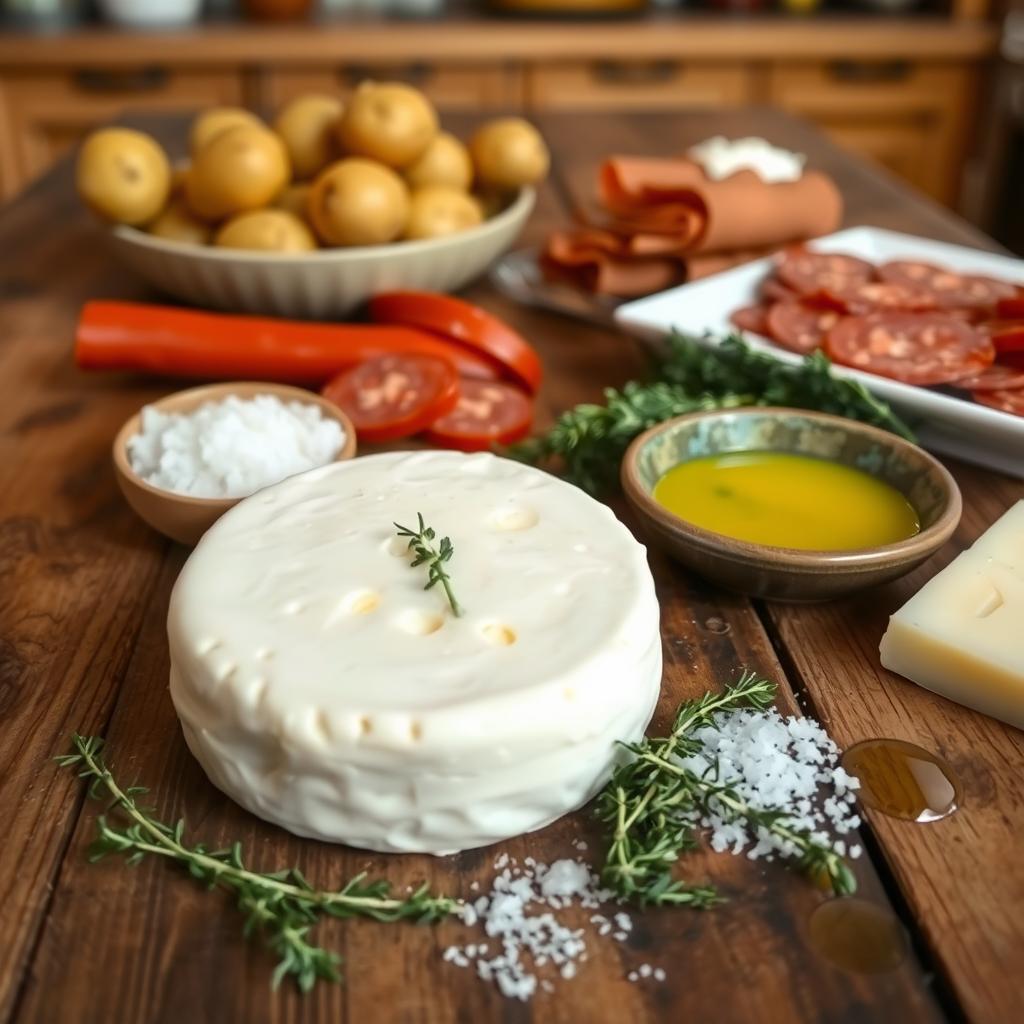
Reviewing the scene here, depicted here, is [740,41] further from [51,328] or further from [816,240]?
[51,328]

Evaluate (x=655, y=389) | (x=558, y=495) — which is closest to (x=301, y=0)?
(x=655, y=389)

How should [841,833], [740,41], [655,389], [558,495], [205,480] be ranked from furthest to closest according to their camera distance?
[740,41] → [655,389] → [205,480] → [558,495] → [841,833]

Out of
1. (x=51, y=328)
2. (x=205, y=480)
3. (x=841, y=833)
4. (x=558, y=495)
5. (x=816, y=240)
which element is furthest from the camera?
(x=816, y=240)

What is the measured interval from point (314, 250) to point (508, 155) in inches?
15.3

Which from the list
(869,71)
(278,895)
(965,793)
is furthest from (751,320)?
(869,71)

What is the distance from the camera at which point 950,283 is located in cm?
170

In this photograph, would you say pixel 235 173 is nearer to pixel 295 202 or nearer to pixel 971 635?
pixel 295 202

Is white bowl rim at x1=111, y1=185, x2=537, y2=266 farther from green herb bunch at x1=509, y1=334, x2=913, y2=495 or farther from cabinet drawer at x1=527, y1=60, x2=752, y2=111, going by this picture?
cabinet drawer at x1=527, y1=60, x2=752, y2=111

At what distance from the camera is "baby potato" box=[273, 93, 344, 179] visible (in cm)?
176

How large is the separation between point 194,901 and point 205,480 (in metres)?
0.51

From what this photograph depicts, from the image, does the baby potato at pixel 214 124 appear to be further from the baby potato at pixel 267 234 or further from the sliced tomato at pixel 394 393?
the sliced tomato at pixel 394 393

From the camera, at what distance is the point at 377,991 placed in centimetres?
75

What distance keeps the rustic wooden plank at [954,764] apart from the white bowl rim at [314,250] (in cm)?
80

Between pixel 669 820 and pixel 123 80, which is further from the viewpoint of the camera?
pixel 123 80
